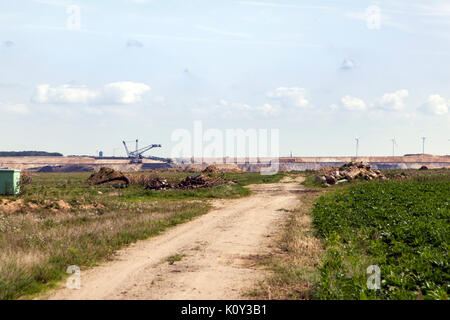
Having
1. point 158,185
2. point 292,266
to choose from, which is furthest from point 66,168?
point 292,266

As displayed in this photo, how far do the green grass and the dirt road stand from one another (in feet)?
6.34

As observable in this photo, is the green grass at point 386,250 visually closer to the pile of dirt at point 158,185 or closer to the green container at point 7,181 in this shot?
the green container at point 7,181

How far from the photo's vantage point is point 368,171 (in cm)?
5147

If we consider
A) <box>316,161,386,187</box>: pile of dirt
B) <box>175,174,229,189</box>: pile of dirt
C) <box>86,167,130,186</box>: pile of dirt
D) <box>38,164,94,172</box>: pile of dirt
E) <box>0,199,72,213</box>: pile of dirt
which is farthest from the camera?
<box>38,164,94,172</box>: pile of dirt

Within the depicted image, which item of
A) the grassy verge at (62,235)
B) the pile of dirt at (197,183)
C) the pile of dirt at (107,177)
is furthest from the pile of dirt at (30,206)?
the pile of dirt at (107,177)

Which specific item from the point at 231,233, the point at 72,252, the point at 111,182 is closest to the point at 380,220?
the point at 231,233

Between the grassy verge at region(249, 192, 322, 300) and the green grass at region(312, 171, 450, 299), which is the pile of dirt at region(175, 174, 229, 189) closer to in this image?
the green grass at region(312, 171, 450, 299)

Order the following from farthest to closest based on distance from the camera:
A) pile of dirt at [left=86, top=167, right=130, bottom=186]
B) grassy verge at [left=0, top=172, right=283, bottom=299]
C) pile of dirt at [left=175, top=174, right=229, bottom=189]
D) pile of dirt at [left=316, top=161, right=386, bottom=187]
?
pile of dirt at [left=86, top=167, right=130, bottom=186]
pile of dirt at [left=316, top=161, right=386, bottom=187]
pile of dirt at [left=175, top=174, right=229, bottom=189]
grassy verge at [left=0, top=172, right=283, bottom=299]

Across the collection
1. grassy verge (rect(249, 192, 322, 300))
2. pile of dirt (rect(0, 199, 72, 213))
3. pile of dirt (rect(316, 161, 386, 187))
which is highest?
pile of dirt (rect(316, 161, 386, 187))

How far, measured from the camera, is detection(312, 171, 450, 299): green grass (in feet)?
26.5

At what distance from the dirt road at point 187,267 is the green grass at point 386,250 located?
1.93 metres

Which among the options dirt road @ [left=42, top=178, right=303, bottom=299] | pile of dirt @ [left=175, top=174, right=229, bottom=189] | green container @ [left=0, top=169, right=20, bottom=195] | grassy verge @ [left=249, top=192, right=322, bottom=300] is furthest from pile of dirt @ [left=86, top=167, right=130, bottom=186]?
grassy verge @ [left=249, top=192, right=322, bottom=300]

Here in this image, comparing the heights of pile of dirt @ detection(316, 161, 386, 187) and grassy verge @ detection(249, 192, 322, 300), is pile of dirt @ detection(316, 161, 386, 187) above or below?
above
